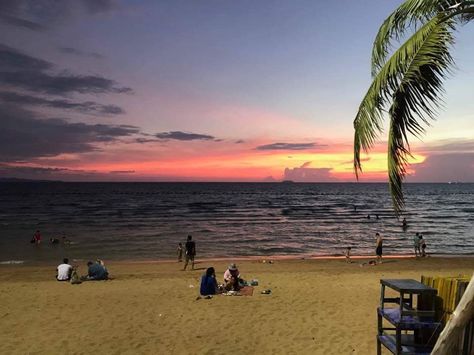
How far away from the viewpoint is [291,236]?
4325cm

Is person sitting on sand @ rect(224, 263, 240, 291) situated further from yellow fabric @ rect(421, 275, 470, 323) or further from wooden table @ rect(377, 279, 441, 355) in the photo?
yellow fabric @ rect(421, 275, 470, 323)

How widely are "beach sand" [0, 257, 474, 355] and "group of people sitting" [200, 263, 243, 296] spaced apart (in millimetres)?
454

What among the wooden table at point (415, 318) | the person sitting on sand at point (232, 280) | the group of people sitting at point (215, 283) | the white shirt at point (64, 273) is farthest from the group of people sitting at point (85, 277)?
the wooden table at point (415, 318)

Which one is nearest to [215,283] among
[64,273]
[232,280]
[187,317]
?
[232,280]

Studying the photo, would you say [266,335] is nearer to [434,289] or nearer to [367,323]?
[367,323]

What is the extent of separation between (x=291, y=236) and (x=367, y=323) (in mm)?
30721

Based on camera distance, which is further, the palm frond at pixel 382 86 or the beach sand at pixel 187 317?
the beach sand at pixel 187 317

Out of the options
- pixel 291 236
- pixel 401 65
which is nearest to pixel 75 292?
pixel 401 65

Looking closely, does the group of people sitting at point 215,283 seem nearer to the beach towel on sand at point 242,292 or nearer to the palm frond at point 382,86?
the beach towel on sand at point 242,292

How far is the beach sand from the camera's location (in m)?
11.1

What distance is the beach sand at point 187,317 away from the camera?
11.1 meters

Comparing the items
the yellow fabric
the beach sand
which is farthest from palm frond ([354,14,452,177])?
the beach sand

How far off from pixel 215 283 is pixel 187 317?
2.83 metres

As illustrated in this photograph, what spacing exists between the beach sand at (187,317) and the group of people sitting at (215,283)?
0.45 meters
